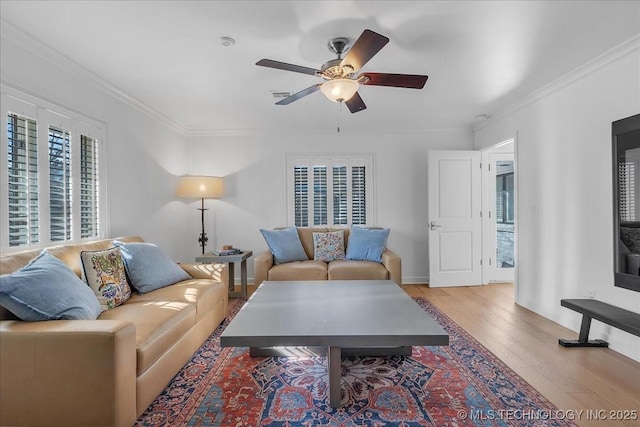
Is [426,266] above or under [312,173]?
under

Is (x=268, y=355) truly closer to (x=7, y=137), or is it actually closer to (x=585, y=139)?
(x=7, y=137)

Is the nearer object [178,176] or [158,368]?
[158,368]

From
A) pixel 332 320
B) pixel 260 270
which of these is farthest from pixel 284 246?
pixel 332 320

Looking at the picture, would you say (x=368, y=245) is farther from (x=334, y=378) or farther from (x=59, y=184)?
(x=59, y=184)

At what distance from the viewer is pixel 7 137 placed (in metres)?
2.26

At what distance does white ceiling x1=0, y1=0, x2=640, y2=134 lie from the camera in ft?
6.64

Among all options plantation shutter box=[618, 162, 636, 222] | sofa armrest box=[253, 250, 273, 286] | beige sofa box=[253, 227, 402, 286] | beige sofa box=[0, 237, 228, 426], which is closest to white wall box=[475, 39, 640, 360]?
plantation shutter box=[618, 162, 636, 222]

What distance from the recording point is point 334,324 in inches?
80.9

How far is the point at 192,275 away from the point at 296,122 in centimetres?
249

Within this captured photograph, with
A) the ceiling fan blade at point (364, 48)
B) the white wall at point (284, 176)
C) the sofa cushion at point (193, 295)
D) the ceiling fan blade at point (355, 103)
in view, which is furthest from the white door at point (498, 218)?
the sofa cushion at point (193, 295)

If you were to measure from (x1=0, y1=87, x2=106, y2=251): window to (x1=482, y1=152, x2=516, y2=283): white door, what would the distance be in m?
4.91

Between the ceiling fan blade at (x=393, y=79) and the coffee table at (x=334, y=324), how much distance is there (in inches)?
63.4

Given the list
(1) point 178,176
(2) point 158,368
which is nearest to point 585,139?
(2) point 158,368

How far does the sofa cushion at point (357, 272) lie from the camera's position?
3.92 metres
